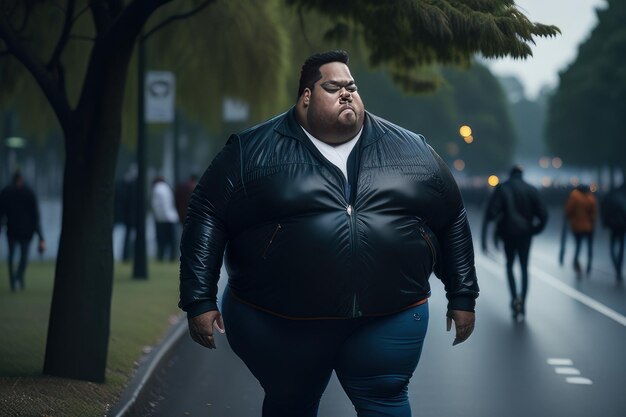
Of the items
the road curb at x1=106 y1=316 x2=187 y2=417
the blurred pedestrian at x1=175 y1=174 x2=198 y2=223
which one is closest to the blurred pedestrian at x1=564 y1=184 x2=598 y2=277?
the blurred pedestrian at x1=175 y1=174 x2=198 y2=223

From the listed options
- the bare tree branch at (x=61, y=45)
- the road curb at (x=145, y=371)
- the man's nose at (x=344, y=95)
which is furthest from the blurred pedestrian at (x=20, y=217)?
the man's nose at (x=344, y=95)

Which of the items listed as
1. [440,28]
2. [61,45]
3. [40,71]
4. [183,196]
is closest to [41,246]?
[183,196]

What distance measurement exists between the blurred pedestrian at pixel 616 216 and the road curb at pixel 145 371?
31.5ft

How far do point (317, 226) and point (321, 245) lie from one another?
0.07m

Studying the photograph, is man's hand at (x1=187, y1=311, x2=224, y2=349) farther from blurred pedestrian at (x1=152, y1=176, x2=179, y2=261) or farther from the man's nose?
blurred pedestrian at (x1=152, y1=176, x2=179, y2=261)

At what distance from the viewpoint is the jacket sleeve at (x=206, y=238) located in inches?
212

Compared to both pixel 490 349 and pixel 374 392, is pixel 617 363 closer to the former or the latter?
pixel 490 349

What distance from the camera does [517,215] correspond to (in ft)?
48.5

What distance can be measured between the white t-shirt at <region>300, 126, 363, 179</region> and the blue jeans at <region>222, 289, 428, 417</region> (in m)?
0.60

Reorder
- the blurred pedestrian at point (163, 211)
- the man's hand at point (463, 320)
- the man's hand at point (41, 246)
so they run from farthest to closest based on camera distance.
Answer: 1. the blurred pedestrian at point (163, 211)
2. the man's hand at point (41, 246)
3. the man's hand at point (463, 320)

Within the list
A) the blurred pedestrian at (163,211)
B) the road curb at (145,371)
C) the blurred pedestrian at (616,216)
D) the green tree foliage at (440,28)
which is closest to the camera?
the green tree foliage at (440,28)

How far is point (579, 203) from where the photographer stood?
2177 centimetres

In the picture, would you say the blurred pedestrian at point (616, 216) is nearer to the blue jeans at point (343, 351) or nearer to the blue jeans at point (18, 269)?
the blue jeans at point (18, 269)

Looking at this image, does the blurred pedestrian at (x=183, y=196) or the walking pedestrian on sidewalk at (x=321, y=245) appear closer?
the walking pedestrian on sidewalk at (x=321, y=245)
